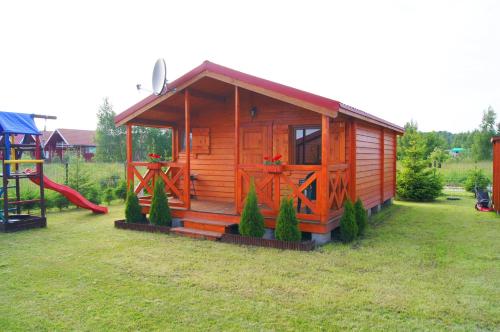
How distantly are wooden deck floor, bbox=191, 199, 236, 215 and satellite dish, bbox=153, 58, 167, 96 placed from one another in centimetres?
244

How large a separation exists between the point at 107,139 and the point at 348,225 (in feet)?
92.3

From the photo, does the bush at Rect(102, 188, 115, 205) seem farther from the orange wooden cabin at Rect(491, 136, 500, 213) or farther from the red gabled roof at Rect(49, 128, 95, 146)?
the red gabled roof at Rect(49, 128, 95, 146)

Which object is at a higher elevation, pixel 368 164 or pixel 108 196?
pixel 368 164

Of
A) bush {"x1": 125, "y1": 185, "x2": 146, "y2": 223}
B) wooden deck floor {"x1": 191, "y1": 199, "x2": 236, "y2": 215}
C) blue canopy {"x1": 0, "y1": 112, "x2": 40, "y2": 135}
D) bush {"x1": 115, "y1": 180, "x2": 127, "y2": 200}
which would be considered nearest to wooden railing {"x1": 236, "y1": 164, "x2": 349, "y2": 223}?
wooden deck floor {"x1": 191, "y1": 199, "x2": 236, "y2": 215}

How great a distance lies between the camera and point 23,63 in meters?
12.3

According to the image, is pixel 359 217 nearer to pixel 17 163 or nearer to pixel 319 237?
pixel 319 237

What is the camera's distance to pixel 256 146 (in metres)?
8.16

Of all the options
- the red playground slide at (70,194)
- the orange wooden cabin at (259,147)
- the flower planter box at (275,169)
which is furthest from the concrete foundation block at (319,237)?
the red playground slide at (70,194)

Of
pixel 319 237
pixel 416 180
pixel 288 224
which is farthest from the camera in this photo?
pixel 416 180

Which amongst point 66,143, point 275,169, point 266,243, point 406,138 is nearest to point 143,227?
point 266,243

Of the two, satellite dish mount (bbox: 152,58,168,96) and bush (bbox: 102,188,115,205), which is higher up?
satellite dish mount (bbox: 152,58,168,96)

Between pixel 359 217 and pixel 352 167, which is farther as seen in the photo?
pixel 352 167

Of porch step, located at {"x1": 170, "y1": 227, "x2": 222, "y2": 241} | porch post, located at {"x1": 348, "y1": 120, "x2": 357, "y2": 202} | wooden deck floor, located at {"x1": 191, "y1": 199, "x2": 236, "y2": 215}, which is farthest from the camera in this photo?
porch post, located at {"x1": 348, "y1": 120, "x2": 357, "y2": 202}

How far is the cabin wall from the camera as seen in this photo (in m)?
8.05
